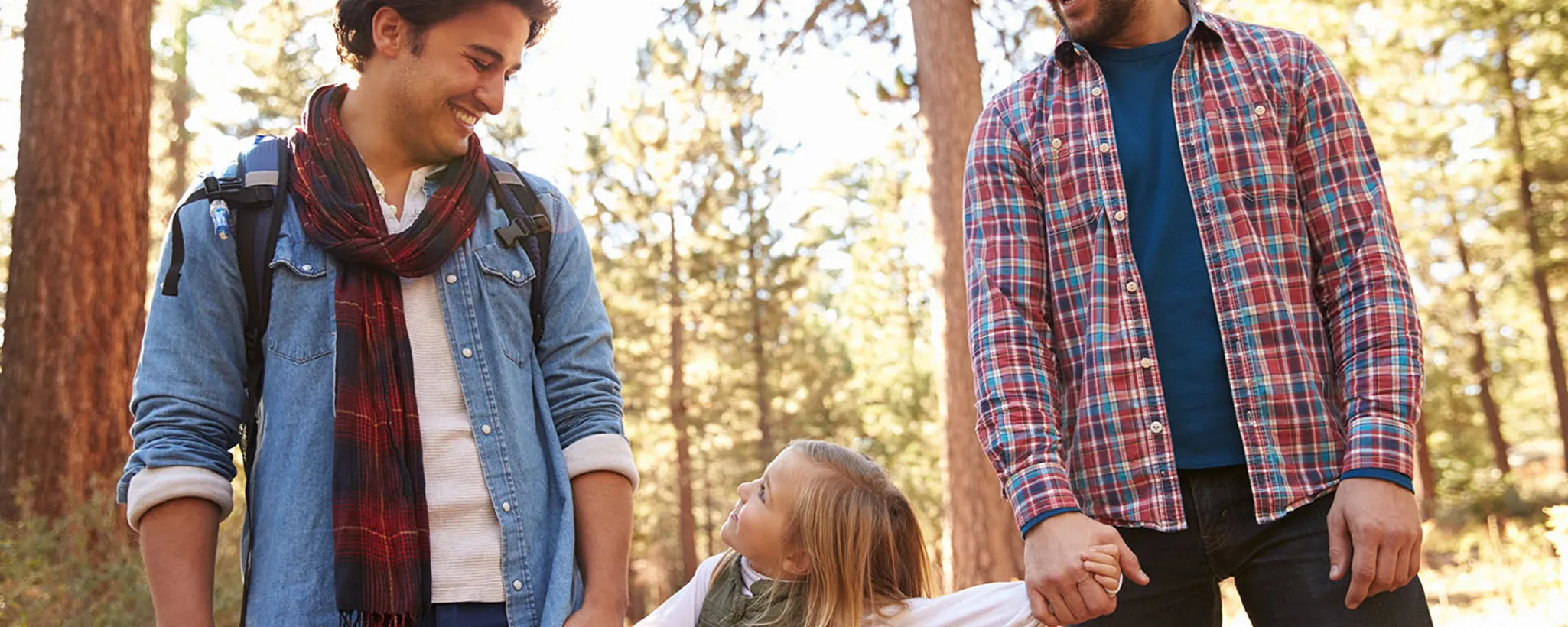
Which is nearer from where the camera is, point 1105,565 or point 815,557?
point 1105,565

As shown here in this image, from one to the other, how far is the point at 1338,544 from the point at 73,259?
6942 mm

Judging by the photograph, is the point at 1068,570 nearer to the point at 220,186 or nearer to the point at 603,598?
the point at 603,598

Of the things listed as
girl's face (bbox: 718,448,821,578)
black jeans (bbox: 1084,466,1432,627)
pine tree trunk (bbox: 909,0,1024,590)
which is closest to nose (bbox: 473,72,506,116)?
girl's face (bbox: 718,448,821,578)

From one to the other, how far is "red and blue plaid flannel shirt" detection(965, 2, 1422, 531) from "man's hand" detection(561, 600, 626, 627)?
30.2 inches

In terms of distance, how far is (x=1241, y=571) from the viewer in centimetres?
224

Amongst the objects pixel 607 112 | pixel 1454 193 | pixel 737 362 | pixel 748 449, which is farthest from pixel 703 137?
pixel 1454 193

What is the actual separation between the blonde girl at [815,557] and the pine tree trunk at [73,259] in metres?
5.32

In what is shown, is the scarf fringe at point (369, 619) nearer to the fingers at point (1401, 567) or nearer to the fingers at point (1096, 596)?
the fingers at point (1096, 596)

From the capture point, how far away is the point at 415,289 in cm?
213

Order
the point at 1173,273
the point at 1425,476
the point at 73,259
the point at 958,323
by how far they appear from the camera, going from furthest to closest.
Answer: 1. the point at 1425,476
2. the point at 958,323
3. the point at 73,259
4. the point at 1173,273

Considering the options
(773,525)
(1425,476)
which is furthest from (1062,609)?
(1425,476)

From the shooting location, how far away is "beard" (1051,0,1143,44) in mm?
2463

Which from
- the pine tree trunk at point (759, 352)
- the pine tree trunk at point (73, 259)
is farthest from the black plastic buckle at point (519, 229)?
the pine tree trunk at point (759, 352)

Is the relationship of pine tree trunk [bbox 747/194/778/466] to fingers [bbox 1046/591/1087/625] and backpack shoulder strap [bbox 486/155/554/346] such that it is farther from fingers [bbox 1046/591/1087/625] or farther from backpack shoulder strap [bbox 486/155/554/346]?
fingers [bbox 1046/591/1087/625]
